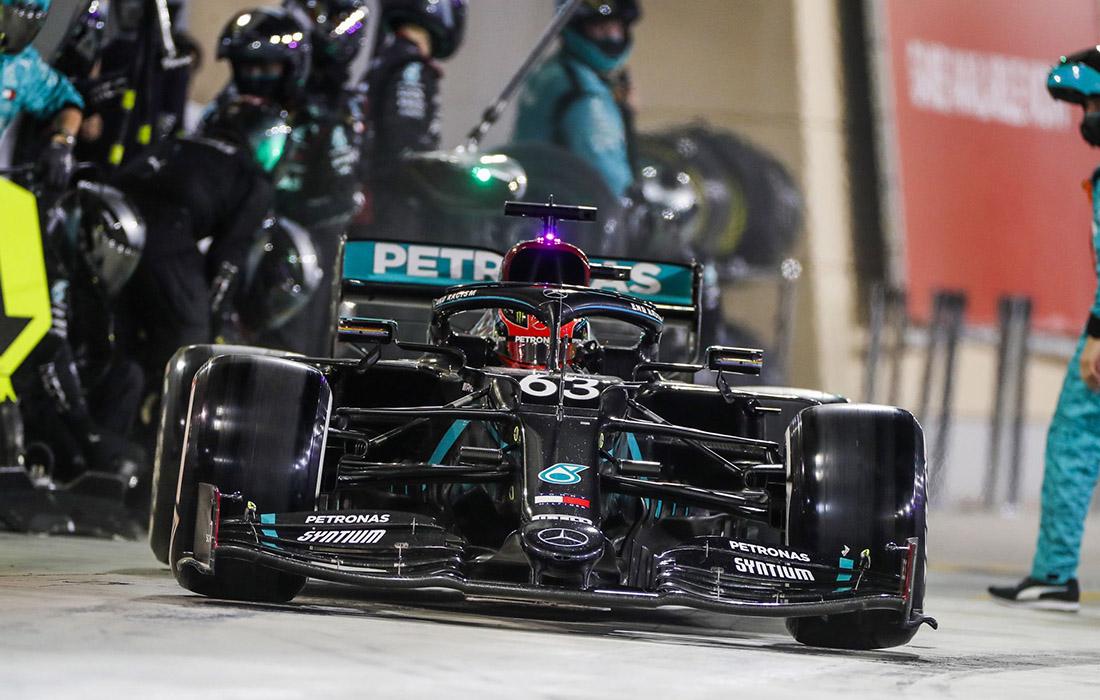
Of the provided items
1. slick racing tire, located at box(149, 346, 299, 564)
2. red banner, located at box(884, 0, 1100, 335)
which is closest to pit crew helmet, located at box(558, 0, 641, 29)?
red banner, located at box(884, 0, 1100, 335)

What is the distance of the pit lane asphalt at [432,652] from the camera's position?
3.24 meters

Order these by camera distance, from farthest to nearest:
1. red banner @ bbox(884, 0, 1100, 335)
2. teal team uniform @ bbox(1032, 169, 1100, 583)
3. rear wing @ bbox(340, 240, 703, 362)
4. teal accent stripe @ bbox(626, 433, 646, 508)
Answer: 1. red banner @ bbox(884, 0, 1100, 335)
2. rear wing @ bbox(340, 240, 703, 362)
3. teal team uniform @ bbox(1032, 169, 1100, 583)
4. teal accent stripe @ bbox(626, 433, 646, 508)

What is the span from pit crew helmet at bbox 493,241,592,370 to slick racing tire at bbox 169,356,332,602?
829mm

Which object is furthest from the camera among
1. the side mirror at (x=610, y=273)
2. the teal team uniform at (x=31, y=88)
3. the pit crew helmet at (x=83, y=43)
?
the pit crew helmet at (x=83, y=43)

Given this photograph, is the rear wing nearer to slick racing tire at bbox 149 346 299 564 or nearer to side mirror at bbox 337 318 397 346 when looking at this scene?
slick racing tire at bbox 149 346 299 564

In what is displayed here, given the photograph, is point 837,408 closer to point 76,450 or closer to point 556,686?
point 556,686

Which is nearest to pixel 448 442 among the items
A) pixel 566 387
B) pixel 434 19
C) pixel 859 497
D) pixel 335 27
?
pixel 566 387

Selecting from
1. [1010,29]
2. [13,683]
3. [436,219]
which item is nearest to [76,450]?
[436,219]

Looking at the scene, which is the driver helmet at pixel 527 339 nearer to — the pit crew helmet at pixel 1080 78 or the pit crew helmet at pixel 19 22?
the pit crew helmet at pixel 1080 78

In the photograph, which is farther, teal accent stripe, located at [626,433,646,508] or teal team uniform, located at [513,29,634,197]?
teal team uniform, located at [513,29,634,197]

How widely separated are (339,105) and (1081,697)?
21.5ft

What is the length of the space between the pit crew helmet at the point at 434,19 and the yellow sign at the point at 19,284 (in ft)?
11.7

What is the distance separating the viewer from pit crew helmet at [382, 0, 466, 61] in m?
10.2

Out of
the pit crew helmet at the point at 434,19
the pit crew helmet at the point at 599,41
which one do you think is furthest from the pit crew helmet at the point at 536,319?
the pit crew helmet at the point at 599,41
